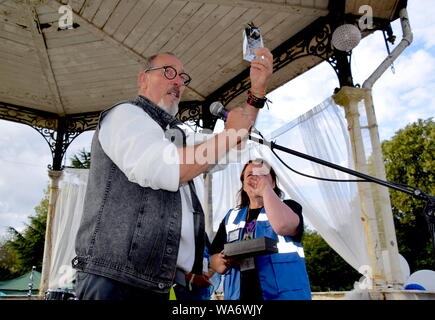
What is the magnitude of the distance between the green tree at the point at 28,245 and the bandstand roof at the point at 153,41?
61.8ft

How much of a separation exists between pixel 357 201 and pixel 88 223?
3.68 meters

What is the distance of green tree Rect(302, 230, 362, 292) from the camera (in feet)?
75.8

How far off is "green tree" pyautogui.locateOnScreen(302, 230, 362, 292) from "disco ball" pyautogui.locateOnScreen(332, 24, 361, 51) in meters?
21.3

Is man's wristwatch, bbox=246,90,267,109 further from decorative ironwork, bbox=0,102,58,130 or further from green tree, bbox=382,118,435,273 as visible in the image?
green tree, bbox=382,118,435,273

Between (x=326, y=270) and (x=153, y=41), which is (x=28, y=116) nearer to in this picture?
(x=153, y=41)

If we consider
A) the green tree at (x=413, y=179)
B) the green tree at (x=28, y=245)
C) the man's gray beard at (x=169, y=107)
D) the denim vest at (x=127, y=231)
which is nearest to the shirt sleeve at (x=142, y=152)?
the denim vest at (x=127, y=231)

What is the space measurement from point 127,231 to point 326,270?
2571 cm

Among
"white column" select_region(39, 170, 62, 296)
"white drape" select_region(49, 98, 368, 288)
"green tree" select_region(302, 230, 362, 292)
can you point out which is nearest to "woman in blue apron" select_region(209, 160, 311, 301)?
"white drape" select_region(49, 98, 368, 288)

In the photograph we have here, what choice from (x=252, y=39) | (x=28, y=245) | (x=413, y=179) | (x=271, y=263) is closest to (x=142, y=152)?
(x=252, y=39)

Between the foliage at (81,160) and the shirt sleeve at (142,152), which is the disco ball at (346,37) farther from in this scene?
the foliage at (81,160)

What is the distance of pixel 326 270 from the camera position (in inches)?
952

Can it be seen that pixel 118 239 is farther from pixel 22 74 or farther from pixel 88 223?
pixel 22 74

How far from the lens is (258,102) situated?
3.91 feet
